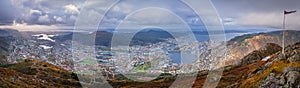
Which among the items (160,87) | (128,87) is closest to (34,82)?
(128,87)

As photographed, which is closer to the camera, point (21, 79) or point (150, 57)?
point (150, 57)

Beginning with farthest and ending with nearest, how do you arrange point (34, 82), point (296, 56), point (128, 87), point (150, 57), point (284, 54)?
point (34, 82) → point (128, 87) → point (284, 54) → point (296, 56) → point (150, 57)

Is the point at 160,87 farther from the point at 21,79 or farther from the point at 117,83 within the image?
the point at 21,79

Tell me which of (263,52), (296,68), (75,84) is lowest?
(75,84)

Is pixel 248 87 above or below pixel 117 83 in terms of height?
above

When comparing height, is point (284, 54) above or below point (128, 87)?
above

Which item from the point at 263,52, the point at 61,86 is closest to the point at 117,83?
the point at 61,86

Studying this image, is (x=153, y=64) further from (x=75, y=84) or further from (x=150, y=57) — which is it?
(x=75, y=84)

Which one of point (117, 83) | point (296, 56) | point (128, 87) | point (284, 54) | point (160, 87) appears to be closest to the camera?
point (296, 56)

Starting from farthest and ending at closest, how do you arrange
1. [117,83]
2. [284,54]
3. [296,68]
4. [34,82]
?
[34,82] → [117,83] → [284,54] → [296,68]

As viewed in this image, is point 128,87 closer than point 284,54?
No
